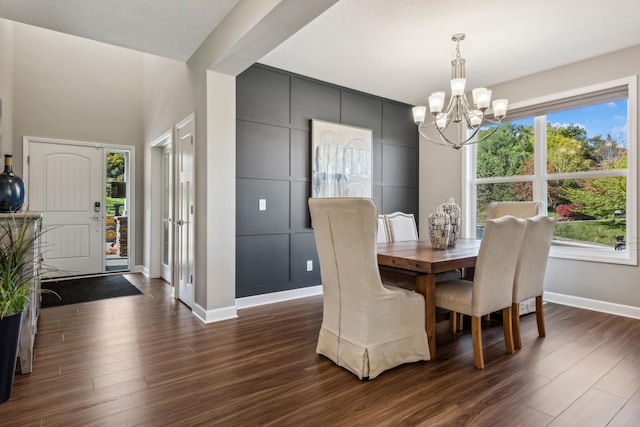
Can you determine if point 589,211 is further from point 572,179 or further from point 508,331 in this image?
point 508,331

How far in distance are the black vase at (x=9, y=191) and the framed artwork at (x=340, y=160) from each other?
266 centimetres

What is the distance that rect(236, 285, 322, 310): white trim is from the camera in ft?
12.0

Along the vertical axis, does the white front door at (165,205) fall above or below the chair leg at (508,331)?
above

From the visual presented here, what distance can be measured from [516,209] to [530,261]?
3.44ft

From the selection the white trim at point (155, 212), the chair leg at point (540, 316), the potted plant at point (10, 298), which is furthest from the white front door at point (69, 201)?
the chair leg at point (540, 316)

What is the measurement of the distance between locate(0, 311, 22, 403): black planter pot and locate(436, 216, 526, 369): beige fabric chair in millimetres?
2571

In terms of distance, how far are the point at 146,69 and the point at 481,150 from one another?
507 centimetres

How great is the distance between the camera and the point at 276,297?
153 inches

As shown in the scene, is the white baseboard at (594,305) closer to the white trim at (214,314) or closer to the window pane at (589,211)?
the window pane at (589,211)

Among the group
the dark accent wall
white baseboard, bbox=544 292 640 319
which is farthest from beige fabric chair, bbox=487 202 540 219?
the dark accent wall

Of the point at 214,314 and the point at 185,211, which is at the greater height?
the point at 185,211

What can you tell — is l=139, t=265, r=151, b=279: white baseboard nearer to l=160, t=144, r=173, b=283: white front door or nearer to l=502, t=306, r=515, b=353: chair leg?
l=160, t=144, r=173, b=283: white front door

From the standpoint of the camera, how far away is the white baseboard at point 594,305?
3.34 metres

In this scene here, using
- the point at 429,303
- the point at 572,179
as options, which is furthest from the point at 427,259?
the point at 572,179
